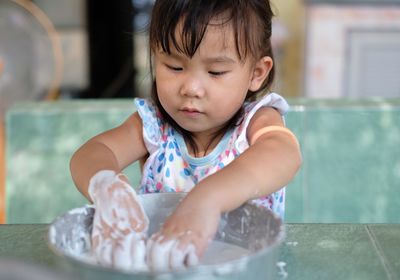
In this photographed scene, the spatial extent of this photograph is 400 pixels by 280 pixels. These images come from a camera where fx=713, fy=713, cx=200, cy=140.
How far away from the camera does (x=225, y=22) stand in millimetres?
1180

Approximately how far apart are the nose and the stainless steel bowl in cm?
19

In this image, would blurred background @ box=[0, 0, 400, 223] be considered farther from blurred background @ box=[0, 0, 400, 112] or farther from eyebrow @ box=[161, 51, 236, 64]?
eyebrow @ box=[161, 51, 236, 64]

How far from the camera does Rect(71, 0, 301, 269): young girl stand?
89cm

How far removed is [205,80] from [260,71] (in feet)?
0.64

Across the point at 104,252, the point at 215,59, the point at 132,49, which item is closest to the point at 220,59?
the point at 215,59

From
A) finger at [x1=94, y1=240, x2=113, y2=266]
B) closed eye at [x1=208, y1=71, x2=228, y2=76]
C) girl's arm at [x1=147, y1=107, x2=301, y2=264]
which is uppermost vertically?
closed eye at [x1=208, y1=71, x2=228, y2=76]

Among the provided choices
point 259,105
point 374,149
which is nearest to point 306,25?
point 374,149

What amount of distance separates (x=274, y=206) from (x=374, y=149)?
0.83 metres

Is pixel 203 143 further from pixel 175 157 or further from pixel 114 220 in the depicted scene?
pixel 114 220

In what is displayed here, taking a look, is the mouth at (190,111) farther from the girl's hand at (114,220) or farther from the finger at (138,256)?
the finger at (138,256)

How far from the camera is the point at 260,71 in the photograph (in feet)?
4.34

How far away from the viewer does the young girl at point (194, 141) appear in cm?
89

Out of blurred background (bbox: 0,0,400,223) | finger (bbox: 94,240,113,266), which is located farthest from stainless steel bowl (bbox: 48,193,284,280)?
blurred background (bbox: 0,0,400,223)

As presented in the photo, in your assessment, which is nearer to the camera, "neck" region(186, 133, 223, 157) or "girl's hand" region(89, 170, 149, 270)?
"girl's hand" region(89, 170, 149, 270)
